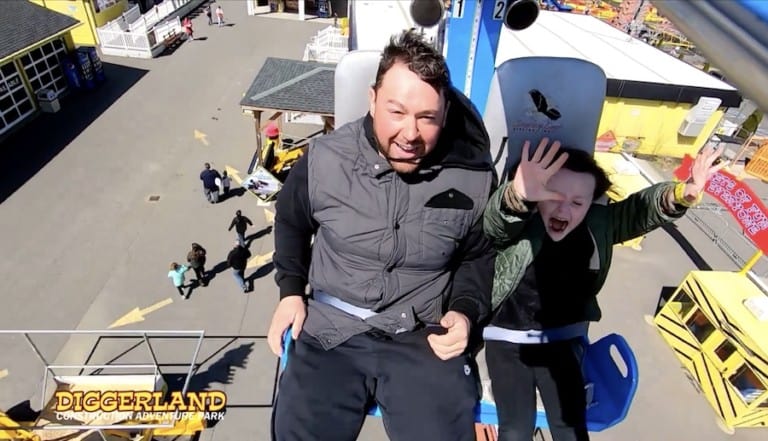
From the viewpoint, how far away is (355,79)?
11.4 feet

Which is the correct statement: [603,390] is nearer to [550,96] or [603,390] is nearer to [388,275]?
[388,275]

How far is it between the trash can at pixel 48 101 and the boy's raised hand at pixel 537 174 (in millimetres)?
18572

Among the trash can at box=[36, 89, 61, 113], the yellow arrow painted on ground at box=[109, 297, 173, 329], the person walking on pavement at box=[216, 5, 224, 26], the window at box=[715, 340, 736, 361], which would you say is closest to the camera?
the window at box=[715, 340, 736, 361]

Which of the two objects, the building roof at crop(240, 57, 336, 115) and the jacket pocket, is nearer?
the jacket pocket

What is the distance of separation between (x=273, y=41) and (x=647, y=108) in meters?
17.3

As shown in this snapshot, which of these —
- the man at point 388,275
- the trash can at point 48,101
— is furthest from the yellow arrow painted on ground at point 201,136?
the man at point 388,275

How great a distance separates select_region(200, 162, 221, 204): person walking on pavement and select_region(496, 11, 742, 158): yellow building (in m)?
9.19

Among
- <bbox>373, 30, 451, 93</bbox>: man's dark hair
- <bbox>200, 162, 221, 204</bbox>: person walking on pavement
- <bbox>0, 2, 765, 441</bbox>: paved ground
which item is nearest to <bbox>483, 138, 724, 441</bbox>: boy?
<bbox>373, 30, 451, 93</bbox>: man's dark hair

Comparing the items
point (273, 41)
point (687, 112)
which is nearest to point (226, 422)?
point (687, 112)

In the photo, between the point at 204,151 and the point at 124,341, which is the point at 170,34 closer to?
the point at 204,151

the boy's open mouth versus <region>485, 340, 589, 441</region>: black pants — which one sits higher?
the boy's open mouth

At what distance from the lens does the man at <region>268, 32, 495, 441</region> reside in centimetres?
268

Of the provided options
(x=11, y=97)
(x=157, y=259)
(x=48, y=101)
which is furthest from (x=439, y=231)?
(x=48, y=101)

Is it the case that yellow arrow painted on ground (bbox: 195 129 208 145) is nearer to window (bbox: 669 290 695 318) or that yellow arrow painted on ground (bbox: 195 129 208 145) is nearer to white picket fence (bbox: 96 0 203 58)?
white picket fence (bbox: 96 0 203 58)
